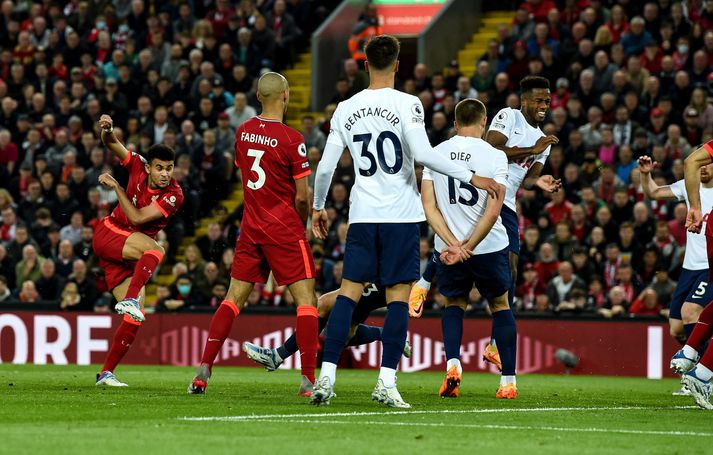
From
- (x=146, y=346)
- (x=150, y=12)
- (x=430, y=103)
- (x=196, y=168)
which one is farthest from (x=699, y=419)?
(x=150, y=12)

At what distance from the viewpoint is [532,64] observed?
22.2m

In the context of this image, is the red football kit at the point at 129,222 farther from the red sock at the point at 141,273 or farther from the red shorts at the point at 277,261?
the red shorts at the point at 277,261

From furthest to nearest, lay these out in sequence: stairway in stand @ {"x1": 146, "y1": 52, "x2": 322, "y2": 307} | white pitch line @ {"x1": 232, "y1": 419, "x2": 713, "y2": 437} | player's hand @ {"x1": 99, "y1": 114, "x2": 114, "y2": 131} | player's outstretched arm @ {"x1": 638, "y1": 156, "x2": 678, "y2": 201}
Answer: stairway in stand @ {"x1": 146, "y1": 52, "x2": 322, "y2": 307} < player's outstretched arm @ {"x1": 638, "y1": 156, "x2": 678, "y2": 201} < player's hand @ {"x1": 99, "y1": 114, "x2": 114, "y2": 131} < white pitch line @ {"x1": 232, "y1": 419, "x2": 713, "y2": 437}

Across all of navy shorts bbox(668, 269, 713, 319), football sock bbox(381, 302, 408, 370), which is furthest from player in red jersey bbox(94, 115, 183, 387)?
navy shorts bbox(668, 269, 713, 319)

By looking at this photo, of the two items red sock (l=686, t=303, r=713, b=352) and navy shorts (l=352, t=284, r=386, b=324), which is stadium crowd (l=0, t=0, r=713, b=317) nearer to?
navy shorts (l=352, t=284, r=386, b=324)

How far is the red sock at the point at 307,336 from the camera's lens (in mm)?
10258

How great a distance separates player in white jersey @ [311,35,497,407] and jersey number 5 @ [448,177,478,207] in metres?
1.28

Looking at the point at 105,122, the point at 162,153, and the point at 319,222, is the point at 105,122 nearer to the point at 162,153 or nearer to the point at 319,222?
the point at 162,153

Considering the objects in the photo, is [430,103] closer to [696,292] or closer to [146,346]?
[146,346]

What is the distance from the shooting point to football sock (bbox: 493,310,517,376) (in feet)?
36.6

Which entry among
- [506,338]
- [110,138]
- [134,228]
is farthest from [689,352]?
[110,138]

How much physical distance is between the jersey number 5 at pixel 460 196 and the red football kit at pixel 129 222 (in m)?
2.68

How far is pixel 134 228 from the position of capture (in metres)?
12.4

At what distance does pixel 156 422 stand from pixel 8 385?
4.43m
